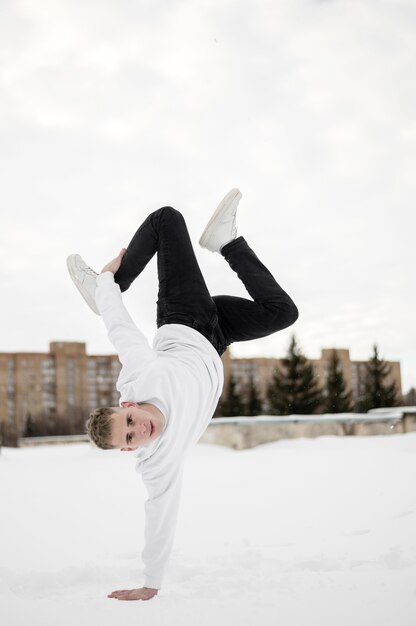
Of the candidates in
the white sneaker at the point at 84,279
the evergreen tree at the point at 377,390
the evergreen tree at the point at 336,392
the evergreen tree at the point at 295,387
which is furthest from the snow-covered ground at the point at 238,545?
the evergreen tree at the point at 377,390

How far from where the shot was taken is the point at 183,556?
14.9 feet

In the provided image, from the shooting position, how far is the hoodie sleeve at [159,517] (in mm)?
3125

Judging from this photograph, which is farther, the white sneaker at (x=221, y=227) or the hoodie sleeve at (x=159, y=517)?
the white sneaker at (x=221, y=227)

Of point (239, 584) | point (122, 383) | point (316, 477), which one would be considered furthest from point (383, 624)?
point (316, 477)

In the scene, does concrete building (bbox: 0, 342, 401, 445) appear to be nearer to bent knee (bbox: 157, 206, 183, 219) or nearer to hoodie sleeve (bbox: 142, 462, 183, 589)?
bent knee (bbox: 157, 206, 183, 219)

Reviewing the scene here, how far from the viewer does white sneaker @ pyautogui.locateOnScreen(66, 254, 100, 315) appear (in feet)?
12.3

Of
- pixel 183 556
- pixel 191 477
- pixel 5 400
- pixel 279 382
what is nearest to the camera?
pixel 183 556

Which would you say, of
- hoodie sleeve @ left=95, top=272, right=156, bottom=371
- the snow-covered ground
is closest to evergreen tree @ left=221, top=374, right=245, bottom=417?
the snow-covered ground

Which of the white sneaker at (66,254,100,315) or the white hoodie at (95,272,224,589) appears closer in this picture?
the white hoodie at (95,272,224,589)

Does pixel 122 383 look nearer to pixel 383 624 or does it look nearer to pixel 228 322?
pixel 228 322

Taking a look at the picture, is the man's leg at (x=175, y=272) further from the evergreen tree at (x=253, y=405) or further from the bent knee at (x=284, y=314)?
the evergreen tree at (x=253, y=405)

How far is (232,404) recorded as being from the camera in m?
Answer: 28.6

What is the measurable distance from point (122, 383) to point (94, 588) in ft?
5.03

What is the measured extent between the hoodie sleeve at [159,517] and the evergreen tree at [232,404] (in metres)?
25.5
